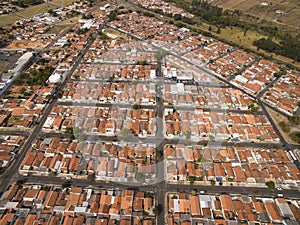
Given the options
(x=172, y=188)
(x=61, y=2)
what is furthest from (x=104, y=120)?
(x=61, y=2)

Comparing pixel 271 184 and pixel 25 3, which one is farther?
pixel 25 3

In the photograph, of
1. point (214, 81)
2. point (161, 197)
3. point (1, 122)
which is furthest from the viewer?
point (214, 81)

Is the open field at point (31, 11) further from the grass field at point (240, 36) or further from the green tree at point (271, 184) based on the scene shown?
the green tree at point (271, 184)

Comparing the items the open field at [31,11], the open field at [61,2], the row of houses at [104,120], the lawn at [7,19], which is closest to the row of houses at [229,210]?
the row of houses at [104,120]

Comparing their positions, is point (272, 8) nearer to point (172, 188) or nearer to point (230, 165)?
point (230, 165)

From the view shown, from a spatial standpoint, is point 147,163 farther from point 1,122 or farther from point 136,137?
point 1,122

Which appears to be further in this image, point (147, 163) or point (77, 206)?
point (147, 163)

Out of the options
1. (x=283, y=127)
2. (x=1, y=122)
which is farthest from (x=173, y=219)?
(x=1, y=122)
